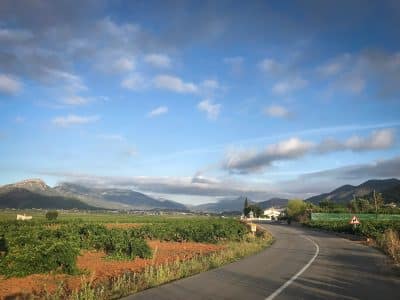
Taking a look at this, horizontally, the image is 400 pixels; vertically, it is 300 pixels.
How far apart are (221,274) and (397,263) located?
796cm

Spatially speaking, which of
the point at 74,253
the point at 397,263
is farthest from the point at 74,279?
the point at 397,263

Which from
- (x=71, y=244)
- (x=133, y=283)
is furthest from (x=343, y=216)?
(x=133, y=283)

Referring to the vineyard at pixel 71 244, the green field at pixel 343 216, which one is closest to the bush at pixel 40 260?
the vineyard at pixel 71 244

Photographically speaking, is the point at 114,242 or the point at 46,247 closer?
the point at 46,247

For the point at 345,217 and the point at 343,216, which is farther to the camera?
the point at 343,216

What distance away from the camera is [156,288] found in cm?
1239

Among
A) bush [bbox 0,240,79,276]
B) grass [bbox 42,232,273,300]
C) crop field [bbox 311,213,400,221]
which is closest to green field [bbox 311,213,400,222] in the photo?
crop field [bbox 311,213,400,221]

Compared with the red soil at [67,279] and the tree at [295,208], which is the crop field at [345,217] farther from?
the red soil at [67,279]

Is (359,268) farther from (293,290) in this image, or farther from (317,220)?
(317,220)

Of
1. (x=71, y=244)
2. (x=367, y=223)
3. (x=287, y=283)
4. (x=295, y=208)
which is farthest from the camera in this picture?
(x=295, y=208)

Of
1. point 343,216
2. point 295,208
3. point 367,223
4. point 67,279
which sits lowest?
point 67,279

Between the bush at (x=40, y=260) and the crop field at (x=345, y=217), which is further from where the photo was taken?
the crop field at (x=345, y=217)

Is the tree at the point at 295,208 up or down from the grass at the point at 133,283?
up

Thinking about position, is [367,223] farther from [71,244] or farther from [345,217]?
[71,244]
